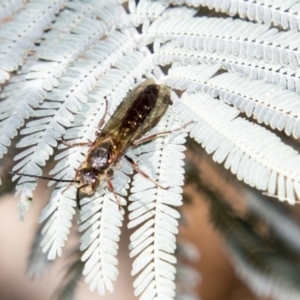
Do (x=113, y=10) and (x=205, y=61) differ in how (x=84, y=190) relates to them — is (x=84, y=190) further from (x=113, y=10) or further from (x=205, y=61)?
(x=113, y=10)

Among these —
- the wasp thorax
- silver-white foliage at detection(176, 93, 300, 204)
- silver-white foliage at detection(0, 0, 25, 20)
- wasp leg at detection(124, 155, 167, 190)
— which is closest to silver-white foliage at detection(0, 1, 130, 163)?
silver-white foliage at detection(0, 0, 25, 20)

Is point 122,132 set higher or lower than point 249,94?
lower

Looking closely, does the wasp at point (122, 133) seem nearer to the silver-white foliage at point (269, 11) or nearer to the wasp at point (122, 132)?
the wasp at point (122, 132)

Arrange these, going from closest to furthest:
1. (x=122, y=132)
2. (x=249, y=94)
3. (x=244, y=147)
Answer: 1. (x=244, y=147)
2. (x=249, y=94)
3. (x=122, y=132)

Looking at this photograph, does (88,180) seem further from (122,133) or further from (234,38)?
(234,38)

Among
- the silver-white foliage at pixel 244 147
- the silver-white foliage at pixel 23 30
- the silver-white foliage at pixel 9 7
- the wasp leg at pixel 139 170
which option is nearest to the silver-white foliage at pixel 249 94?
the silver-white foliage at pixel 244 147

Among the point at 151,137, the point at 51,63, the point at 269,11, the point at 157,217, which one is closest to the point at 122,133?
the point at 151,137

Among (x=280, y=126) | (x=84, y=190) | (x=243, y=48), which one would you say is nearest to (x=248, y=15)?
(x=243, y=48)
